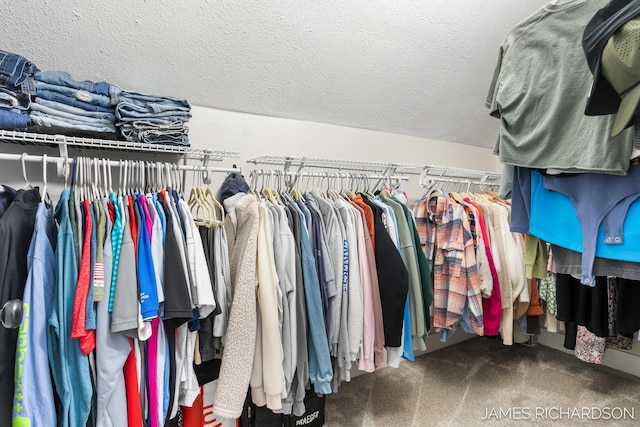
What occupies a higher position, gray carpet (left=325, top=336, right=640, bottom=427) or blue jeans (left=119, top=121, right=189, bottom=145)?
blue jeans (left=119, top=121, right=189, bottom=145)

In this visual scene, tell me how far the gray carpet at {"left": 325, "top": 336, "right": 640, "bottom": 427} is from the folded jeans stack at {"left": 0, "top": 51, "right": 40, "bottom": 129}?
196cm

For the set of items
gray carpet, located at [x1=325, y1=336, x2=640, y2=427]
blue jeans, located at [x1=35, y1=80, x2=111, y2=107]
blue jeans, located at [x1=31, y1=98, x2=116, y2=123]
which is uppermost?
blue jeans, located at [x1=35, y1=80, x2=111, y2=107]

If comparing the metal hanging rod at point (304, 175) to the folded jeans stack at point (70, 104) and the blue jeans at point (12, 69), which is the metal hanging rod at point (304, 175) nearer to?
the folded jeans stack at point (70, 104)

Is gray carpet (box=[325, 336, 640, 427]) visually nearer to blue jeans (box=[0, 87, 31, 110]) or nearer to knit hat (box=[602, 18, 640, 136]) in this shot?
knit hat (box=[602, 18, 640, 136])

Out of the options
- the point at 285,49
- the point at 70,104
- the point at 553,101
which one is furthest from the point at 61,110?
the point at 553,101

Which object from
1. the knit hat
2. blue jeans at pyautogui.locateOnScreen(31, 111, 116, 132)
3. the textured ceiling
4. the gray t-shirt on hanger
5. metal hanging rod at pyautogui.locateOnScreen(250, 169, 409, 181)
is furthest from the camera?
metal hanging rod at pyautogui.locateOnScreen(250, 169, 409, 181)

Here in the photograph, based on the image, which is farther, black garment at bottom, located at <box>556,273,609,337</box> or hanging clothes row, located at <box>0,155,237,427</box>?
black garment at bottom, located at <box>556,273,609,337</box>

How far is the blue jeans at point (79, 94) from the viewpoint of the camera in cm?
124

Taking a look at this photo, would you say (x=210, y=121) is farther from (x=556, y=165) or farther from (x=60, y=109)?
(x=556, y=165)

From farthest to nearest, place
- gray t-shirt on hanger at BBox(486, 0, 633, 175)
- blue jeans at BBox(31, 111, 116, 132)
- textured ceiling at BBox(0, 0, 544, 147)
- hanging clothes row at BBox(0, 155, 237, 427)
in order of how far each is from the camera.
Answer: textured ceiling at BBox(0, 0, 544, 147), blue jeans at BBox(31, 111, 116, 132), hanging clothes row at BBox(0, 155, 237, 427), gray t-shirt on hanger at BBox(486, 0, 633, 175)

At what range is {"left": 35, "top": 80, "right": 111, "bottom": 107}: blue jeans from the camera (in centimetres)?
124

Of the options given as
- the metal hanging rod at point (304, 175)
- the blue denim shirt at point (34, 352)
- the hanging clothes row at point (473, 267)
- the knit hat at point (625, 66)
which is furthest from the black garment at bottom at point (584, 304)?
the blue denim shirt at point (34, 352)

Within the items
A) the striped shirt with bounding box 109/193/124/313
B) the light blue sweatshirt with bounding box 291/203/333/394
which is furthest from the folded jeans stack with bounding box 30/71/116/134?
the light blue sweatshirt with bounding box 291/203/333/394

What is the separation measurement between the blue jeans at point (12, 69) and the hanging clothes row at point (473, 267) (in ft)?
6.20
